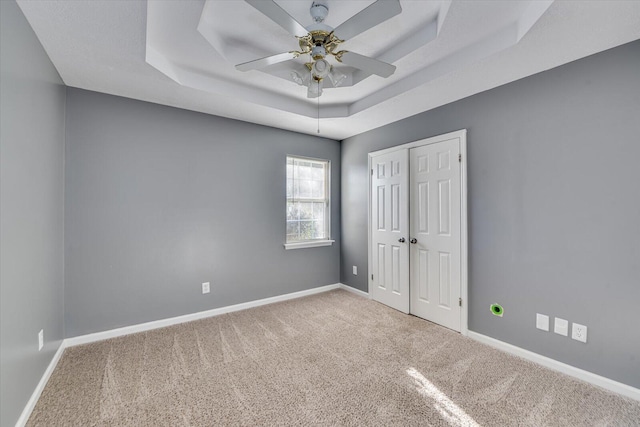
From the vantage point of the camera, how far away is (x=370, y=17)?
1.50 meters

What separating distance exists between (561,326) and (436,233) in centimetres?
127

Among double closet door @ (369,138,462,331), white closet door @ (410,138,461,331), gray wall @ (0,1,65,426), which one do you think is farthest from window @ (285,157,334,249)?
gray wall @ (0,1,65,426)

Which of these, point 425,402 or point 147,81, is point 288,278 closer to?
point 425,402

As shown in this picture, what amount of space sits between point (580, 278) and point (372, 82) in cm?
244

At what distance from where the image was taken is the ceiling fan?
143cm

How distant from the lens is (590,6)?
1556 millimetres

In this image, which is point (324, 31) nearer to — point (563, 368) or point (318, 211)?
point (318, 211)

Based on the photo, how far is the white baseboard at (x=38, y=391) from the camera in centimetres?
164

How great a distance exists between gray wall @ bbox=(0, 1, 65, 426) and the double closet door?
10.9 ft

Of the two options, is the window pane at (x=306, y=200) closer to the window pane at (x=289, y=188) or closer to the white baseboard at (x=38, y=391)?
the window pane at (x=289, y=188)

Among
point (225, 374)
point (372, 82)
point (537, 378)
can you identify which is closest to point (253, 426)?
point (225, 374)

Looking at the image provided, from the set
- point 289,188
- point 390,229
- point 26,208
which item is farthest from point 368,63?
point 26,208

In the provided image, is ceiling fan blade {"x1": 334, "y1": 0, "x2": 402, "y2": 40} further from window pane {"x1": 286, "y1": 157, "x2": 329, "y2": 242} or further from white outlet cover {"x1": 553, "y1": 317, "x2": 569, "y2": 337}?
white outlet cover {"x1": 553, "y1": 317, "x2": 569, "y2": 337}

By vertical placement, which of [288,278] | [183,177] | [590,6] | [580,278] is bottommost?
[288,278]
